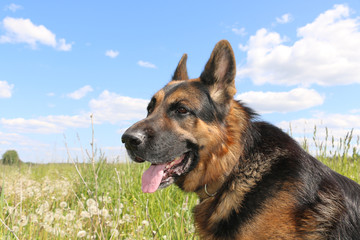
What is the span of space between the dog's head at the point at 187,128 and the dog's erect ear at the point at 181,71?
859 mm

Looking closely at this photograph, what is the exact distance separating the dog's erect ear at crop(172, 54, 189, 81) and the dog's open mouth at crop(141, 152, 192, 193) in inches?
59.4

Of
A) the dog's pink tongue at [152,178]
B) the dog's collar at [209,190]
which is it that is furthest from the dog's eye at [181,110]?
the dog's collar at [209,190]

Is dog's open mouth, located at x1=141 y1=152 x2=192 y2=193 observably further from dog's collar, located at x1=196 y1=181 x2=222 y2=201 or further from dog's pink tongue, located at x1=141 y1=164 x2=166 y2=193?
dog's collar, located at x1=196 y1=181 x2=222 y2=201

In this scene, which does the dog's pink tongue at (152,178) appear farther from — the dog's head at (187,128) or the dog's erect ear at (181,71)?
the dog's erect ear at (181,71)

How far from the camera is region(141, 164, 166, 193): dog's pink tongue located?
3.43 metres

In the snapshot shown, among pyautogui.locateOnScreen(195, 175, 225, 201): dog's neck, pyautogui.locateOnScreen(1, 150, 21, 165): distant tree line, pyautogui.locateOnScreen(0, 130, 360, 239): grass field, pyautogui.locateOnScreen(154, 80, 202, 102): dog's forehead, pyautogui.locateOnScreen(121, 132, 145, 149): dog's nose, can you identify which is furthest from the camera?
pyautogui.locateOnScreen(1, 150, 21, 165): distant tree line

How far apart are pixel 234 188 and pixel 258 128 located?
0.74 metres

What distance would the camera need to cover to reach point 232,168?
10.9ft

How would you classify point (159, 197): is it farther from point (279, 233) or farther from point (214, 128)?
point (279, 233)

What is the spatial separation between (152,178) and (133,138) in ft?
1.78

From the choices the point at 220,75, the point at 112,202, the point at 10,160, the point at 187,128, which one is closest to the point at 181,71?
the point at 220,75

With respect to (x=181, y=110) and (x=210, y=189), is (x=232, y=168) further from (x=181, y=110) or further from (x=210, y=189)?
(x=181, y=110)

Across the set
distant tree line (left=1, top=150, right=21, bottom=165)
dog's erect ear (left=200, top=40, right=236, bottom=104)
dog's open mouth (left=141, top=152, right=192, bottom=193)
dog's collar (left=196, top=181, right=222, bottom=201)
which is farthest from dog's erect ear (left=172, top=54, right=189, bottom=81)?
distant tree line (left=1, top=150, right=21, bottom=165)

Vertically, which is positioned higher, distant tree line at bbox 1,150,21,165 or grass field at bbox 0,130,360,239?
distant tree line at bbox 1,150,21,165
